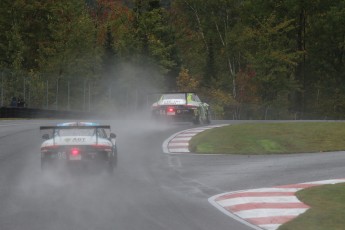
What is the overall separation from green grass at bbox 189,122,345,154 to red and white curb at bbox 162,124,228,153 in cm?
26

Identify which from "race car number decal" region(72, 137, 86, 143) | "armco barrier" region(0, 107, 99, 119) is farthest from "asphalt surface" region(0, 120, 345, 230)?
"armco barrier" region(0, 107, 99, 119)

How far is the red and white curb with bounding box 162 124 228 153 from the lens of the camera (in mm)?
20688

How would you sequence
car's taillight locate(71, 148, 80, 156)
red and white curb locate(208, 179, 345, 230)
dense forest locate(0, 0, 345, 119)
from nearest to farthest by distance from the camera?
red and white curb locate(208, 179, 345, 230), car's taillight locate(71, 148, 80, 156), dense forest locate(0, 0, 345, 119)

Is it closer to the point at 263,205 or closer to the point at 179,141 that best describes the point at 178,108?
the point at 179,141

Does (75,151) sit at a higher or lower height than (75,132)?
lower

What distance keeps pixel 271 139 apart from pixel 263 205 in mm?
11334

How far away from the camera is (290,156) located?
1897cm

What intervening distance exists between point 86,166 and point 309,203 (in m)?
5.23

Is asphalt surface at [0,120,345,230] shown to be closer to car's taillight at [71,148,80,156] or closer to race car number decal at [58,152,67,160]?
race car number decal at [58,152,67,160]

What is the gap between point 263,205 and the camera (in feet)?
35.9

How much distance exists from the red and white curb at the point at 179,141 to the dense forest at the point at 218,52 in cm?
4036

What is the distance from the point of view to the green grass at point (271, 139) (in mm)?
20656

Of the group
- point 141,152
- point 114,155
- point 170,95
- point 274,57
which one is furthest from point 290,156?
point 274,57

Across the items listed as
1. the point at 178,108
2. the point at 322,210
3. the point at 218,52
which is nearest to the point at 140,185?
the point at 322,210
